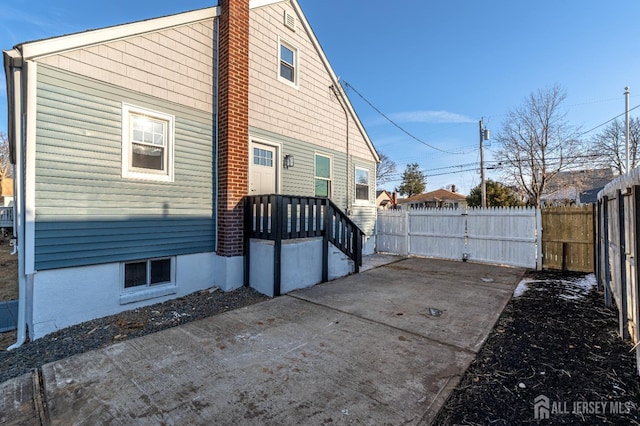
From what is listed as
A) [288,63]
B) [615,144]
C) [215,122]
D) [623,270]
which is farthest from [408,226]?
[615,144]

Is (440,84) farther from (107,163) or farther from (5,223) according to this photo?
(5,223)

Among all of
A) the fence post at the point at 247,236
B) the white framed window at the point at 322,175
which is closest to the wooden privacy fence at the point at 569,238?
the white framed window at the point at 322,175

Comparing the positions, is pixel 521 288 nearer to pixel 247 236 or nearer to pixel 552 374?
pixel 552 374

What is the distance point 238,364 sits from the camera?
9.94ft

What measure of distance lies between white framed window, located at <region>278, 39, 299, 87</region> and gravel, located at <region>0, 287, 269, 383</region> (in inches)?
224

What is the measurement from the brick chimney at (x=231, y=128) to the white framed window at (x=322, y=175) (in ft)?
10.2

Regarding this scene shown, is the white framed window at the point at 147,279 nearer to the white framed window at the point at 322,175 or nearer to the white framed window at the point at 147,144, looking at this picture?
the white framed window at the point at 147,144

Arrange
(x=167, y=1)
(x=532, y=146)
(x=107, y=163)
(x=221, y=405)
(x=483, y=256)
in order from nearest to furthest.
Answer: (x=221, y=405) → (x=107, y=163) → (x=167, y=1) → (x=483, y=256) → (x=532, y=146)

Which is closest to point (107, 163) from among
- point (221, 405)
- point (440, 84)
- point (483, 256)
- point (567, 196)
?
point (221, 405)

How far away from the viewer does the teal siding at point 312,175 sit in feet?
25.3

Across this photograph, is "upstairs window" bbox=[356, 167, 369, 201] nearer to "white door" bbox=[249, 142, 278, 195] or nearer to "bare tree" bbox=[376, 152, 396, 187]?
"white door" bbox=[249, 142, 278, 195]

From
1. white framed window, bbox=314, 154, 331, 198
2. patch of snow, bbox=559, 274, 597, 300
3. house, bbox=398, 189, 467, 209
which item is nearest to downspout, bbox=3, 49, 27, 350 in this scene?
white framed window, bbox=314, 154, 331, 198

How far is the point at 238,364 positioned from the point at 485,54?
13.9m

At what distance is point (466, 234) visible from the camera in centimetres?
941
